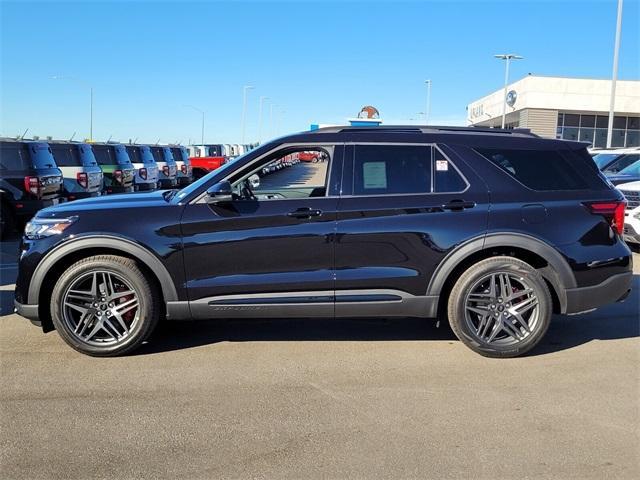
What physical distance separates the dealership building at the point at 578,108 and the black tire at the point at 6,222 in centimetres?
3569

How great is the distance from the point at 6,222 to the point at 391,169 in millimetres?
8802

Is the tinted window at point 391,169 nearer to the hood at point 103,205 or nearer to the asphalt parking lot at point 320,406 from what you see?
the asphalt parking lot at point 320,406

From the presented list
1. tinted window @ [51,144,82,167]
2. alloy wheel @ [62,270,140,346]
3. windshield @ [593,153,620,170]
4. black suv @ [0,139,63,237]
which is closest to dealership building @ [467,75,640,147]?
windshield @ [593,153,620,170]

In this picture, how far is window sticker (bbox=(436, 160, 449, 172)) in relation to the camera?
4594 millimetres

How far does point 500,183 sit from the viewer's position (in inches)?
180

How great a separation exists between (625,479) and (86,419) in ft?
10.2

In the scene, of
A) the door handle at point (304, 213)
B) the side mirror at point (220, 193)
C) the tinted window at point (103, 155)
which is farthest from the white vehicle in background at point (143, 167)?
the door handle at point (304, 213)

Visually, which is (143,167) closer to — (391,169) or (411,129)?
(411,129)

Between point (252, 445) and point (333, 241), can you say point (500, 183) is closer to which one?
point (333, 241)

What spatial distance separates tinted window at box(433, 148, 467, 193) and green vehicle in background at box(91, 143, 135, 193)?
12657 mm

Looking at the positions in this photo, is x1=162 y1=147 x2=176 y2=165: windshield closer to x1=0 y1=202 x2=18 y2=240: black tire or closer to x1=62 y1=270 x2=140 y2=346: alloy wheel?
x1=0 y1=202 x2=18 y2=240: black tire

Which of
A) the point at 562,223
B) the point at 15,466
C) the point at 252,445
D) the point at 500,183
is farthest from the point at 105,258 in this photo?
the point at 562,223

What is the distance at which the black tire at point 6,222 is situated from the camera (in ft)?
34.3

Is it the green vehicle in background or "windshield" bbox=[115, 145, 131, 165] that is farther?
"windshield" bbox=[115, 145, 131, 165]
